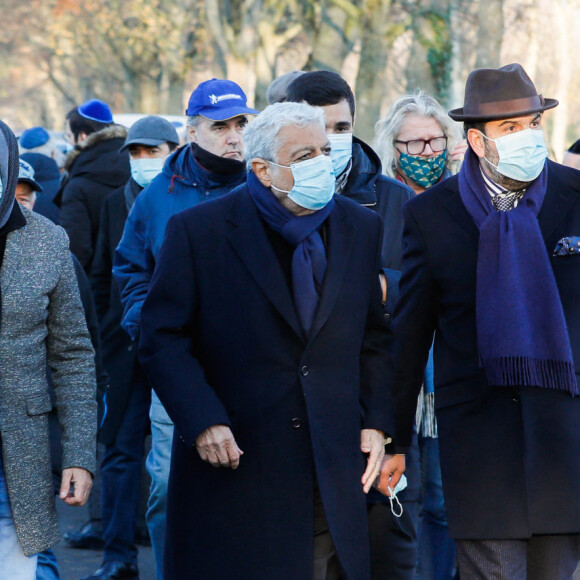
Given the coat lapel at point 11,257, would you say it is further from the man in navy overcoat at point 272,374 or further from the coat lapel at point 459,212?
the coat lapel at point 459,212

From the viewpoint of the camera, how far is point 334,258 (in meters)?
4.25

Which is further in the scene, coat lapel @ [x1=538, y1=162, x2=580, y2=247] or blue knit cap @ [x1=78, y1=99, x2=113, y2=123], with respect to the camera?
blue knit cap @ [x1=78, y1=99, x2=113, y2=123]

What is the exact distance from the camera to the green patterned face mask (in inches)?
234

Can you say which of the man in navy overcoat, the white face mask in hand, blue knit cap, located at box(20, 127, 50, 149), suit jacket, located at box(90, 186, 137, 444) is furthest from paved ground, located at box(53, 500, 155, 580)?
blue knit cap, located at box(20, 127, 50, 149)

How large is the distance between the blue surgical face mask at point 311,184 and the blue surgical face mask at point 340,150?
A: 2.99ft

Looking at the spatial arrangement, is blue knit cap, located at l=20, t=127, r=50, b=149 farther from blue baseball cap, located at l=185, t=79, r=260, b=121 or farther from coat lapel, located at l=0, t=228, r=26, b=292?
coat lapel, located at l=0, t=228, r=26, b=292

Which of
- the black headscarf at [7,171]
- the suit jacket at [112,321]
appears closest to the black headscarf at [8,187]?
the black headscarf at [7,171]

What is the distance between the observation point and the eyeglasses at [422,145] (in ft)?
→ 19.5

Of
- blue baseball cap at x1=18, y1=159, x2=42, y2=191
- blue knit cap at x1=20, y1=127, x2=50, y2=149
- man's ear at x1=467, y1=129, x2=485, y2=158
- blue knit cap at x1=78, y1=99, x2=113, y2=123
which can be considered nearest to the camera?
man's ear at x1=467, y1=129, x2=485, y2=158

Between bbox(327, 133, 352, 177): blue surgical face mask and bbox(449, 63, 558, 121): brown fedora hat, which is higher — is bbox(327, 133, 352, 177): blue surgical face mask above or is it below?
below

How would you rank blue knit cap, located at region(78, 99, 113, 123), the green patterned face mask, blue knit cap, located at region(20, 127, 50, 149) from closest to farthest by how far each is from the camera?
the green patterned face mask < blue knit cap, located at region(78, 99, 113, 123) < blue knit cap, located at region(20, 127, 50, 149)

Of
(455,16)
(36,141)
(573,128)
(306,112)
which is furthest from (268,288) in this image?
(573,128)

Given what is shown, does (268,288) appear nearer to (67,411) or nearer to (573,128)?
(67,411)

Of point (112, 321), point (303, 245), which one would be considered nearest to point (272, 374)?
point (303, 245)
